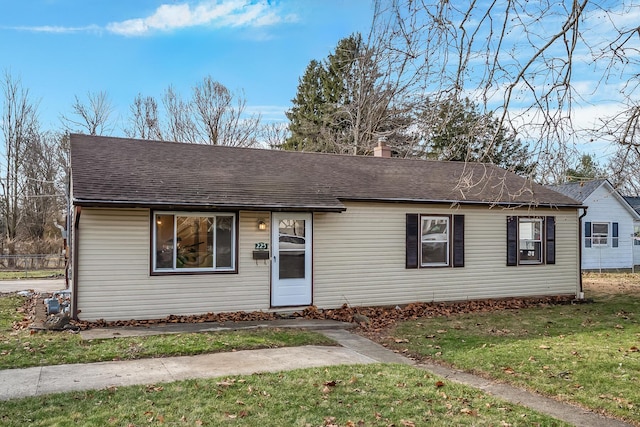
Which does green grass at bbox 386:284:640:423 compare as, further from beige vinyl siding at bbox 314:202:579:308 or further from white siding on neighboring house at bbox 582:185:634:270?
white siding on neighboring house at bbox 582:185:634:270

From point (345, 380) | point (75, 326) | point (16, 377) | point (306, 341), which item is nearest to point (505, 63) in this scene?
point (345, 380)

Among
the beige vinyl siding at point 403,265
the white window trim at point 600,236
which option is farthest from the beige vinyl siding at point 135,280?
the white window trim at point 600,236

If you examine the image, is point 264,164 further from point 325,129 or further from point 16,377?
point 325,129

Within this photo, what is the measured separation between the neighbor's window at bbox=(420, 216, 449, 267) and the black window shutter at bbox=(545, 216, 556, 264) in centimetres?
337

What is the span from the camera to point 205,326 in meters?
9.12

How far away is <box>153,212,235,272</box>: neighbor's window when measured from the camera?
995 centimetres

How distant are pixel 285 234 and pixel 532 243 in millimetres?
7622

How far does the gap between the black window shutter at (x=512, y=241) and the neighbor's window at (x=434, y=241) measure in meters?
2.00

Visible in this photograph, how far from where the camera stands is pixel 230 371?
6.20m

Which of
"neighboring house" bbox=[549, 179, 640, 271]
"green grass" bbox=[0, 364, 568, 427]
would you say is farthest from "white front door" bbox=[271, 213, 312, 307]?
"neighboring house" bbox=[549, 179, 640, 271]

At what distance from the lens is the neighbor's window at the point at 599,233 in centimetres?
2419

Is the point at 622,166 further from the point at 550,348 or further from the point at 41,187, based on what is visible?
the point at 41,187

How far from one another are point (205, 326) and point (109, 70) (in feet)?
61.7

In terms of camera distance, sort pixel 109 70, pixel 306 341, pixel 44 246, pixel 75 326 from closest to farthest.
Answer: pixel 306 341
pixel 75 326
pixel 109 70
pixel 44 246
